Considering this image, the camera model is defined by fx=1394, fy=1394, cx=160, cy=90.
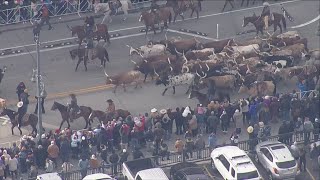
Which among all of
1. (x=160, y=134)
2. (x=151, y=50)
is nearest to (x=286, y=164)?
(x=160, y=134)

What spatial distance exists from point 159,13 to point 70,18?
466 cm

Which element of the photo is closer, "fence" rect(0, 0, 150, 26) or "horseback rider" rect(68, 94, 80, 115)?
"horseback rider" rect(68, 94, 80, 115)

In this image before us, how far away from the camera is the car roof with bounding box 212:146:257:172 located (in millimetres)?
53375

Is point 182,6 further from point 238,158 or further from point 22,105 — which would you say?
point 238,158

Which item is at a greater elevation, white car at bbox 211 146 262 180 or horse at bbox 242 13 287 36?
horse at bbox 242 13 287 36

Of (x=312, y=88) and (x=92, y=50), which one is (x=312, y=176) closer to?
(x=312, y=88)

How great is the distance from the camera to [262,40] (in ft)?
212

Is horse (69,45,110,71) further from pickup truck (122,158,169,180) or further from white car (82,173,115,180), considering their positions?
white car (82,173,115,180)

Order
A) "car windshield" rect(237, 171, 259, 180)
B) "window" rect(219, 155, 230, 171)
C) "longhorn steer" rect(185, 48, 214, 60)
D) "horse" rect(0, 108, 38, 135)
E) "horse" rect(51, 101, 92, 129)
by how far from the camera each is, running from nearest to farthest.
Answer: "car windshield" rect(237, 171, 259, 180) → "window" rect(219, 155, 230, 171) → "horse" rect(0, 108, 38, 135) → "horse" rect(51, 101, 92, 129) → "longhorn steer" rect(185, 48, 214, 60)

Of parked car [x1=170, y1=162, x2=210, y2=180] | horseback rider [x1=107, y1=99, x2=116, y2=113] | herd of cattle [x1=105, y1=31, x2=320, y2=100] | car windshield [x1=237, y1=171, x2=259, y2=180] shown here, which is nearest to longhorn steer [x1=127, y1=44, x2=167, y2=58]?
herd of cattle [x1=105, y1=31, x2=320, y2=100]

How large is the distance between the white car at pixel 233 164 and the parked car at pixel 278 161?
1051 millimetres

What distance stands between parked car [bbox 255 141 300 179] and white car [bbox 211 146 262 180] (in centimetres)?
105

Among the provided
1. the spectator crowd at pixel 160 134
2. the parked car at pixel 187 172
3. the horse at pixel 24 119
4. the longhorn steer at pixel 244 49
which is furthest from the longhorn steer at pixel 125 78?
the parked car at pixel 187 172

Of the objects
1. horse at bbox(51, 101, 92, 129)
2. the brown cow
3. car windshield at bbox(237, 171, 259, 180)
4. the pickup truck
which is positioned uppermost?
the brown cow
